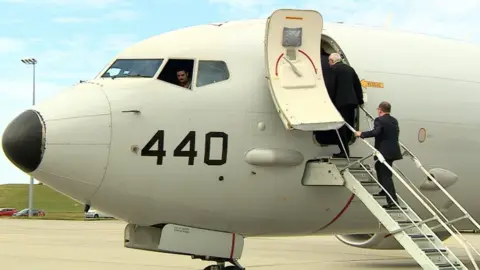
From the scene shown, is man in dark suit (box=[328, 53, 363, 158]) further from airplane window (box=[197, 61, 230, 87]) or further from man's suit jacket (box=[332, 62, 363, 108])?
airplane window (box=[197, 61, 230, 87])

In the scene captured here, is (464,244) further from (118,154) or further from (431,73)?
(118,154)

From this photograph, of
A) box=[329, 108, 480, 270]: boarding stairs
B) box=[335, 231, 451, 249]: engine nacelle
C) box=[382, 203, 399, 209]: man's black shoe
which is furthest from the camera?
box=[335, 231, 451, 249]: engine nacelle

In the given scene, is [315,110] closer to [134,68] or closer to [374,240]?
[134,68]

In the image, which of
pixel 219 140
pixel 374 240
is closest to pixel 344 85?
pixel 219 140

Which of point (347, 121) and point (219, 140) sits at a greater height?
point (347, 121)

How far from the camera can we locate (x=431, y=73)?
39.4ft

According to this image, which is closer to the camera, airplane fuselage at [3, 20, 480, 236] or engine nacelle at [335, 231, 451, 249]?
airplane fuselage at [3, 20, 480, 236]

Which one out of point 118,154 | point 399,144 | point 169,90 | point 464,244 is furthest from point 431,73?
point 118,154

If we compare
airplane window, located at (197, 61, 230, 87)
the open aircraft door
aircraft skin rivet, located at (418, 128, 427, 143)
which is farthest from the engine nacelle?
airplane window, located at (197, 61, 230, 87)

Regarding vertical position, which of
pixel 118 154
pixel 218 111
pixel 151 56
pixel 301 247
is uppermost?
pixel 151 56

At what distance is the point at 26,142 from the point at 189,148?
2200 mm

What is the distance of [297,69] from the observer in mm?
10484

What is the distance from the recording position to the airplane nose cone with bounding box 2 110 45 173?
31.0ft

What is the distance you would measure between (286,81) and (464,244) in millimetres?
3352
